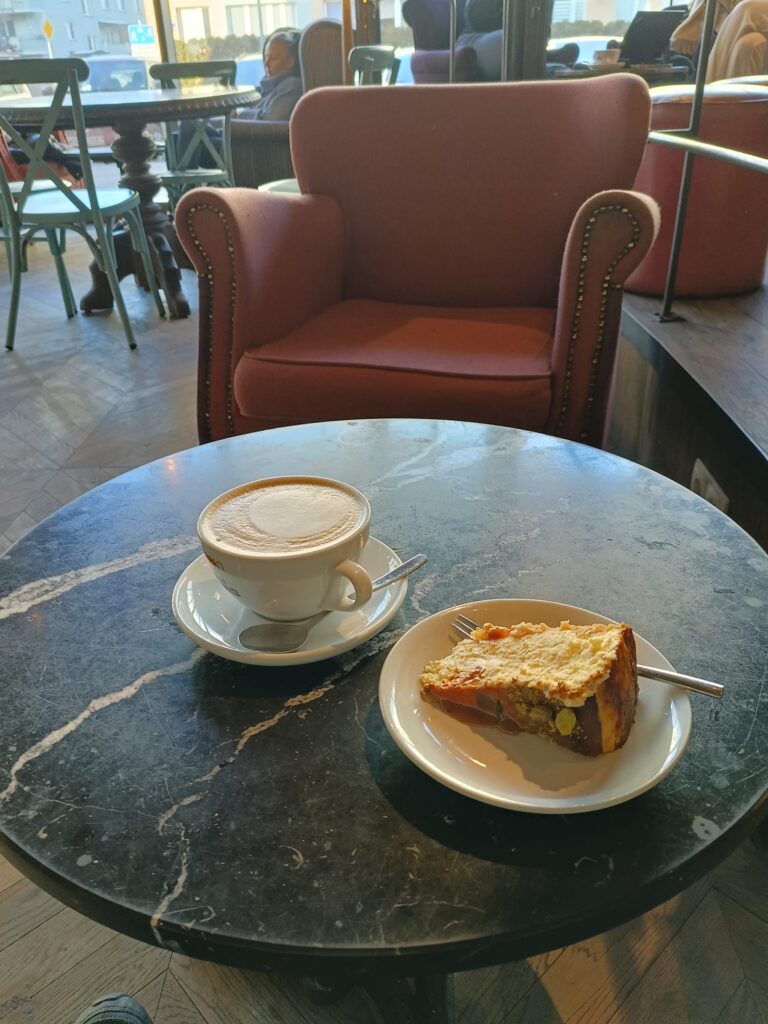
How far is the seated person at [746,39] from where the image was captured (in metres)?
3.13

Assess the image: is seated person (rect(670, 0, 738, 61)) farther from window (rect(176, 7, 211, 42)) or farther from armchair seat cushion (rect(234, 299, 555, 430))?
window (rect(176, 7, 211, 42))

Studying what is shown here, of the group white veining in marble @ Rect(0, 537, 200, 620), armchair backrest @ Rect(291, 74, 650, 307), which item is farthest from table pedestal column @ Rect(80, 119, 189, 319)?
white veining in marble @ Rect(0, 537, 200, 620)

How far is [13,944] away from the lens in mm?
921

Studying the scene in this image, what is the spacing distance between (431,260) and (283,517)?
55.4 inches

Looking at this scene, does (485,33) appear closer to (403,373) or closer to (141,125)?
(141,125)

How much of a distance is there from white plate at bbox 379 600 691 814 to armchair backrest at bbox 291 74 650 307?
1425 millimetres

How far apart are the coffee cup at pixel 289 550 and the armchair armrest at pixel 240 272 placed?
0.99 meters

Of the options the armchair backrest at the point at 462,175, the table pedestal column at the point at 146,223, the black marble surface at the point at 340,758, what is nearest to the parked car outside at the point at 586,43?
the table pedestal column at the point at 146,223

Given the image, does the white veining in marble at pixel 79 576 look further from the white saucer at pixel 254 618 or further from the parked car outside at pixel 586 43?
the parked car outside at pixel 586 43

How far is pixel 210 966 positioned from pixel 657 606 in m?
0.65

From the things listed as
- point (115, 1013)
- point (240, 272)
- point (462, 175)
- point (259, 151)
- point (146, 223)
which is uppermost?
point (462, 175)

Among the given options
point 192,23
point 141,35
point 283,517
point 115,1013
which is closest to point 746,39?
point 283,517

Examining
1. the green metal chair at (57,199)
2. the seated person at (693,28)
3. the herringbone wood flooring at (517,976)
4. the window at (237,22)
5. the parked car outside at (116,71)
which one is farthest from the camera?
the window at (237,22)

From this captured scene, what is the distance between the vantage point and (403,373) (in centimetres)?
146
